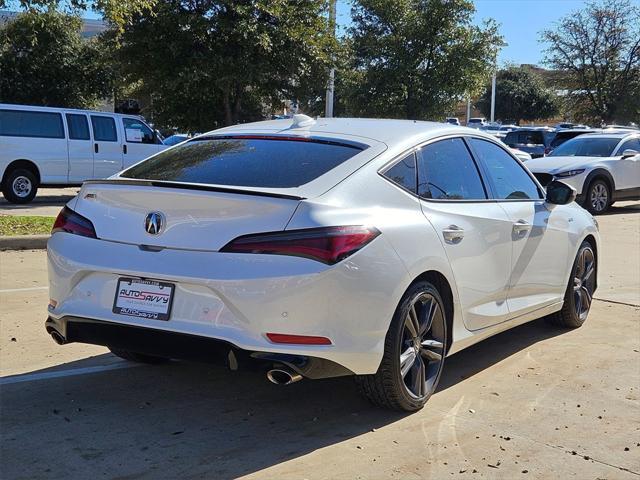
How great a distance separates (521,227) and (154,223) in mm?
2710

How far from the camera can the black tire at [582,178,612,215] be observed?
16141 millimetres

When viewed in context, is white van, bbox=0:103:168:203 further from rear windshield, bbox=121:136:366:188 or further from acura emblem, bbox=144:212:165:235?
acura emblem, bbox=144:212:165:235

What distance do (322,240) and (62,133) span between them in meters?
14.1

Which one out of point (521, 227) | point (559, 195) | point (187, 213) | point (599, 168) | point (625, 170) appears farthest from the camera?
point (625, 170)

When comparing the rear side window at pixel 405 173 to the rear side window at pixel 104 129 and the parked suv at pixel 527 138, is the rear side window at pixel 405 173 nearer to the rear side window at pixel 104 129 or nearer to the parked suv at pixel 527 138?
the rear side window at pixel 104 129

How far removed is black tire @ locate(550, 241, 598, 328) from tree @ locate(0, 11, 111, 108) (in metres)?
20.6

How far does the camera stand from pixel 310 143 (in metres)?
4.55

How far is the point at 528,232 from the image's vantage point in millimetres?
5488

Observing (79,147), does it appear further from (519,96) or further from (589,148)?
(519,96)

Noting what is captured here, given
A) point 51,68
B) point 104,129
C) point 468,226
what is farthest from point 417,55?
point 468,226

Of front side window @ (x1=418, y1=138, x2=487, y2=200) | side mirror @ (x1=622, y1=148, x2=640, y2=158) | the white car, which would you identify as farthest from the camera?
side mirror @ (x1=622, y1=148, x2=640, y2=158)

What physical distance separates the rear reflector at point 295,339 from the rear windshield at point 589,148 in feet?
49.0

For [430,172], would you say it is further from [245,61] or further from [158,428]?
[245,61]

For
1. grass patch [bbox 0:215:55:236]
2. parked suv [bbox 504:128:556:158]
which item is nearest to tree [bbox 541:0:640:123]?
parked suv [bbox 504:128:556:158]
